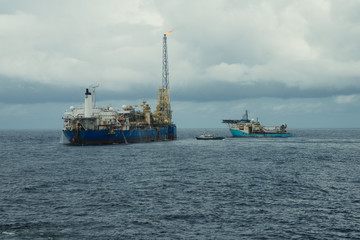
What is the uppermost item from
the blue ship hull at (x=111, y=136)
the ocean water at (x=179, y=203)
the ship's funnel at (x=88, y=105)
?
the ship's funnel at (x=88, y=105)

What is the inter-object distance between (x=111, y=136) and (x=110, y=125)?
11.8 feet

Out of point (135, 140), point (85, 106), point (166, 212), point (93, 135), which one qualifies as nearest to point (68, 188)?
point (166, 212)

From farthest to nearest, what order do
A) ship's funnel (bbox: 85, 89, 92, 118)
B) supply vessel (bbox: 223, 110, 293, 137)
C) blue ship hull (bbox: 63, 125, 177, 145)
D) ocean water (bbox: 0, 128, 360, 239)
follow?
supply vessel (bbox: 223, 110, 293, 137) < ship's funnel (bbox: 85, 89, 92, 118) < blue ship hull (bbox: 63, 125, 177, 145) < ocean water (bbox: 0, 128, 360, 239)

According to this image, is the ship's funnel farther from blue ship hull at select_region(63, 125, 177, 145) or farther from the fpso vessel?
blue ship hull at select_region(63, 125, 177, 145)

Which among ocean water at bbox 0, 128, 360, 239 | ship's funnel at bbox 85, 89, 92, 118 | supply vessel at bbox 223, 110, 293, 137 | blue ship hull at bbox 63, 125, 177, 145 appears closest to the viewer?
ocean water at bbox 0, 128, 360, 239

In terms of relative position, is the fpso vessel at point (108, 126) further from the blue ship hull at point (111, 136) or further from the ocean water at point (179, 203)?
the ocean water at point (179, 203)

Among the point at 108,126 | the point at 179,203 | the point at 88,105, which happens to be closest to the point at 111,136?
the point at 108,126

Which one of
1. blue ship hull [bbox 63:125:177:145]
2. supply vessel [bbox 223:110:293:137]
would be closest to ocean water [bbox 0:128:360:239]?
blue ship hull [bbox 63:125:177:145]

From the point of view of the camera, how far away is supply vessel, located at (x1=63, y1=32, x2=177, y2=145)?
344ft

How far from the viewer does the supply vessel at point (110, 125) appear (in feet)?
344

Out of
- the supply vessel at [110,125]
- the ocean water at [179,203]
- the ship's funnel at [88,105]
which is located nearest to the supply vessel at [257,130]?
the supply vessel at [110,125]

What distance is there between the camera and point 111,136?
111000 mm

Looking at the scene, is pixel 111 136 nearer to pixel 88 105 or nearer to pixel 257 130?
pixel 88 105

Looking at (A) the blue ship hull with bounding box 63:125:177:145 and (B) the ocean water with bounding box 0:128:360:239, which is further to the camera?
(A) the blue ship hull with bounding box 63:125:177:145
